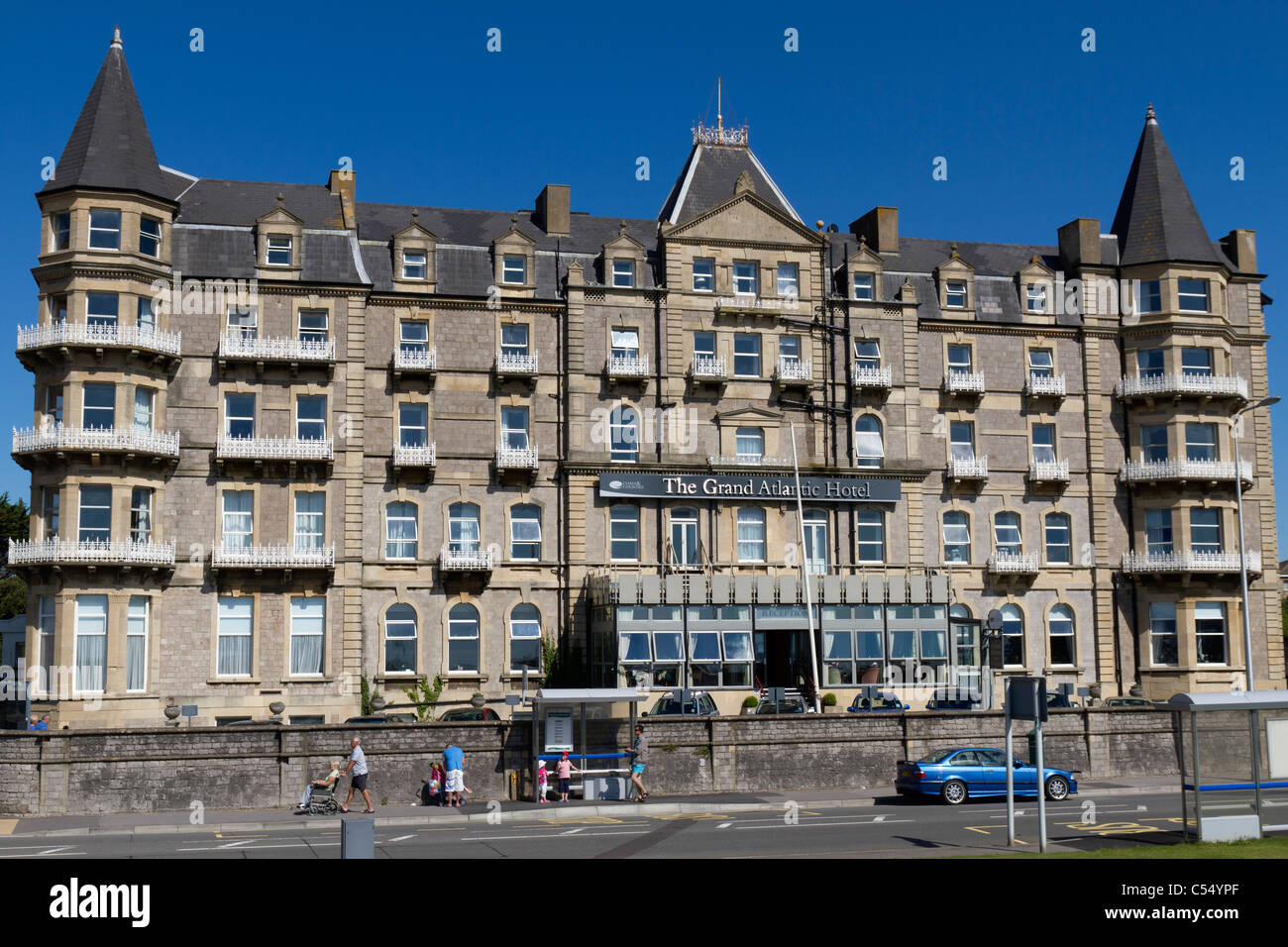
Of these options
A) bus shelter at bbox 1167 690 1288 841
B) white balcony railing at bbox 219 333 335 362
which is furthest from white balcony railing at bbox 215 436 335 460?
bus shelter at bbox 1167 690 1288 841

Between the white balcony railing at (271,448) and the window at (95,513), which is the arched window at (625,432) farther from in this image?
the window at (95,513)

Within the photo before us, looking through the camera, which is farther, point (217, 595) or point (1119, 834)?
point (217, 595)

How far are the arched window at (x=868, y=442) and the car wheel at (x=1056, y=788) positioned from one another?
70.3 feet

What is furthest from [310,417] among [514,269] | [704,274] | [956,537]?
[956,537]

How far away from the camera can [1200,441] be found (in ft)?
179

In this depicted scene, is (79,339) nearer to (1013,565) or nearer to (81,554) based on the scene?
(81,554)

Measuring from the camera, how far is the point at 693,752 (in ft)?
114

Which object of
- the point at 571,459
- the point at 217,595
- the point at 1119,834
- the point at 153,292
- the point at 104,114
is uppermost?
the point at 104,114

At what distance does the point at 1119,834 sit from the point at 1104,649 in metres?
29.6

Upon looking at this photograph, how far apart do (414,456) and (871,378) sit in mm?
18567

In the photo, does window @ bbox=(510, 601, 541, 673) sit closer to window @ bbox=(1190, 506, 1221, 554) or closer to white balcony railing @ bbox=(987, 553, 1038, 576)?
white balcony railing @ bbox=(987, 553, 1038, 576)

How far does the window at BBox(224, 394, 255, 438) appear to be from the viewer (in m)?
47.3
